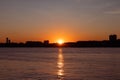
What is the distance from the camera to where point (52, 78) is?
4000 centimetres

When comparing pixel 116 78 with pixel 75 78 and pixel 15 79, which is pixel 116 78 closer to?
pixel 75 78

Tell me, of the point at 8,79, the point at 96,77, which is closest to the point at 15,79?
the point at 8,79

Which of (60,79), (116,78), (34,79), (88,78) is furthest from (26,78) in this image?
(116,78)

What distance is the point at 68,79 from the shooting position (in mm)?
39031

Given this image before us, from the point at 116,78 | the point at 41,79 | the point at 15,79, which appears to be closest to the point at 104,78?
the point at 116,78

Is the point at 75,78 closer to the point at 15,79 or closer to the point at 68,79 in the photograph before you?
the point at 68,79

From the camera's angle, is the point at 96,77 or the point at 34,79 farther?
the point at 96,77

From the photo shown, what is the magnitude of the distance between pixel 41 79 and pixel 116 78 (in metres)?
8.88

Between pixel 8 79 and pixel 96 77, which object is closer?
pixel 8 79

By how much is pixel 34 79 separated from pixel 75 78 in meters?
5.07

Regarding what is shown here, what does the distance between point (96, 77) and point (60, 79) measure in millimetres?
4705

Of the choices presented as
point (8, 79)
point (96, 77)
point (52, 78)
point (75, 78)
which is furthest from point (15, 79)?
point (96, 77)

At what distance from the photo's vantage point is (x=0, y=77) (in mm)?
40312

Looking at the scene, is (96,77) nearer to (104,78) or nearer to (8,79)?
(104,78)
